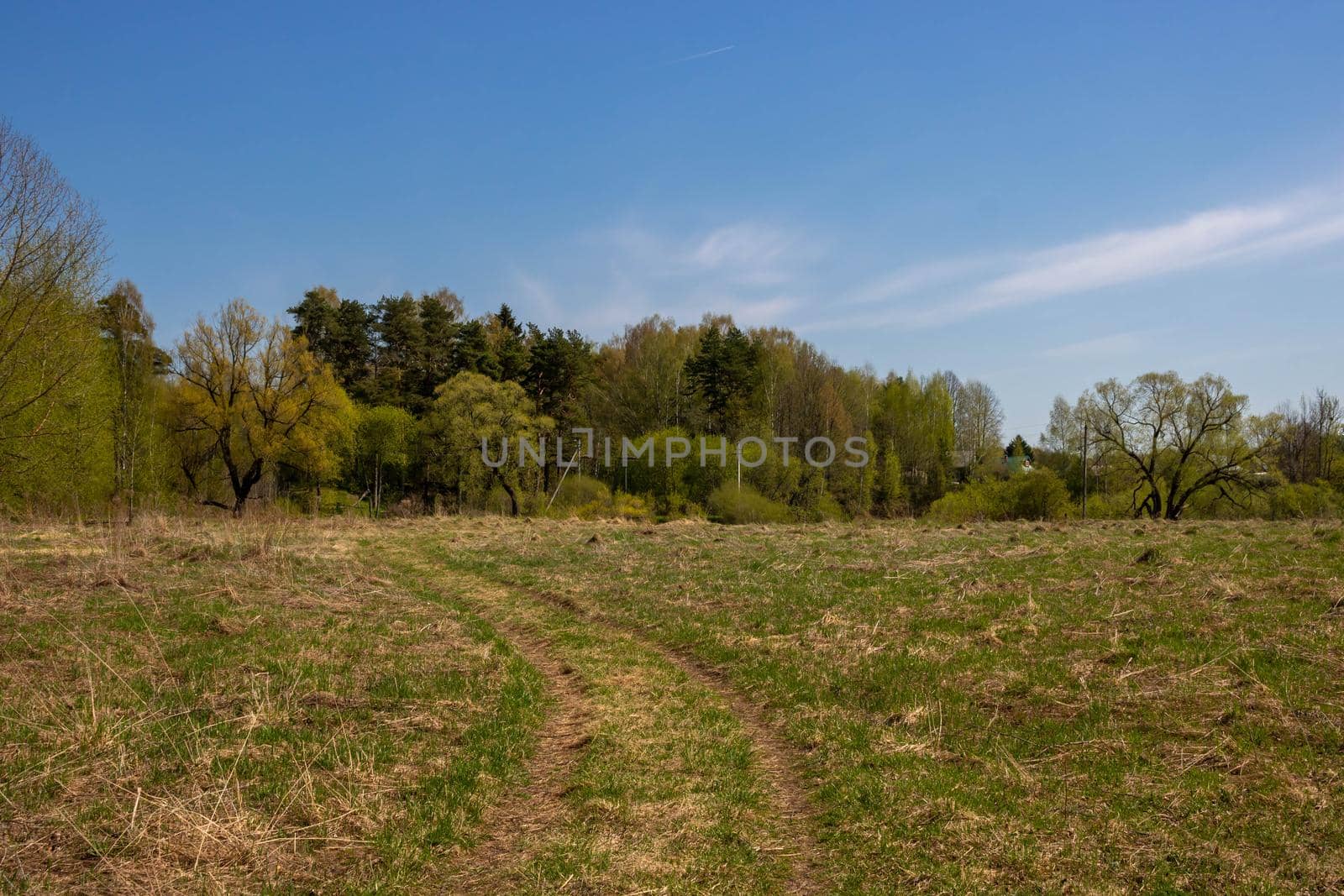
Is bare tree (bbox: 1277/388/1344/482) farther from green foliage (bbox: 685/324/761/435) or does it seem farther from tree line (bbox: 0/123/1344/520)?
green foliage (bbox: 685/324/761/435)

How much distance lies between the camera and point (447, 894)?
4.91 m

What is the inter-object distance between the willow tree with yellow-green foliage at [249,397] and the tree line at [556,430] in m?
0.14

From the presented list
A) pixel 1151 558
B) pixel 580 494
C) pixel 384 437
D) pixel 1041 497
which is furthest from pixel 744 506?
pixel 1151 558

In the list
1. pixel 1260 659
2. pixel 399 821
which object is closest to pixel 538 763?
pixel 399 821

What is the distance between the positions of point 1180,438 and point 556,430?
45629 mm

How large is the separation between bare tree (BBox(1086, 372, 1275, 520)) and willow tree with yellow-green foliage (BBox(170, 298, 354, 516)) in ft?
174

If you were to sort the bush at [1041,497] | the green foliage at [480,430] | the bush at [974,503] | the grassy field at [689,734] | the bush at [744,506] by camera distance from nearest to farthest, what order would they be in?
1. the grassy field at [689,734]
2. the green foliage at [480,430]
3. the bush at [744,506]
4. the bush at [1041,497]
5. the bush at [974,503]

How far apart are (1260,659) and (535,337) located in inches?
2437

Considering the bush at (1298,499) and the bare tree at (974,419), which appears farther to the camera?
the bare tree at (974,419)

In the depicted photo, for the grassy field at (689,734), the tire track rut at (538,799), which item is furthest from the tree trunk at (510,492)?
the tire track rut at (538,799)

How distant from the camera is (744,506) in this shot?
167 feet

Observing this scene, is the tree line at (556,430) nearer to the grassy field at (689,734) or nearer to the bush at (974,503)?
the bush at (974,503)

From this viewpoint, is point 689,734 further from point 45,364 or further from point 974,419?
point 974,419

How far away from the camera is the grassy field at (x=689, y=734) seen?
514cm
